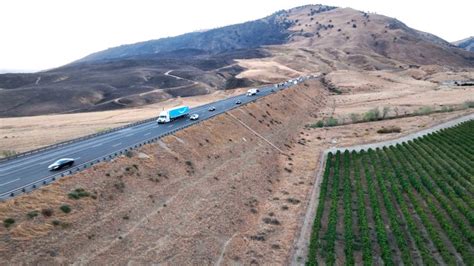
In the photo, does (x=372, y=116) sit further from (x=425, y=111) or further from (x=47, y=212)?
(x=47, y=212)

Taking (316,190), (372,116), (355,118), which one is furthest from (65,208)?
(372,116)

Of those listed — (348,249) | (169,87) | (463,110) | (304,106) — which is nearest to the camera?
(348,249)

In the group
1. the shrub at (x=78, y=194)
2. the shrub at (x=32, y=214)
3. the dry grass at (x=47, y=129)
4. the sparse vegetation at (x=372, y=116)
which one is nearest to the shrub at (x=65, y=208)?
the shrub at (x=78, y=194)

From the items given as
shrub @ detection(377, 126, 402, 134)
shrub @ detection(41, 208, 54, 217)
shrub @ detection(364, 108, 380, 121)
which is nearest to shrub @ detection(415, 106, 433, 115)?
shrub @ detection(364, 108, 380, 121)

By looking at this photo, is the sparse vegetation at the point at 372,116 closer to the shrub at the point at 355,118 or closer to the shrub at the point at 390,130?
the shrub at the point at 355,118

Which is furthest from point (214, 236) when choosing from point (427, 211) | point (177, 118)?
point (177, 118)

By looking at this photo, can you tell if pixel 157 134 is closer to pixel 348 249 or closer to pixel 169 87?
pixel 348 249

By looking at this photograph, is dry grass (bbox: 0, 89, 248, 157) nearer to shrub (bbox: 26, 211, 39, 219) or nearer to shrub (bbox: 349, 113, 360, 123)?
shrub (bbox: 26, 211, 39, 219)
